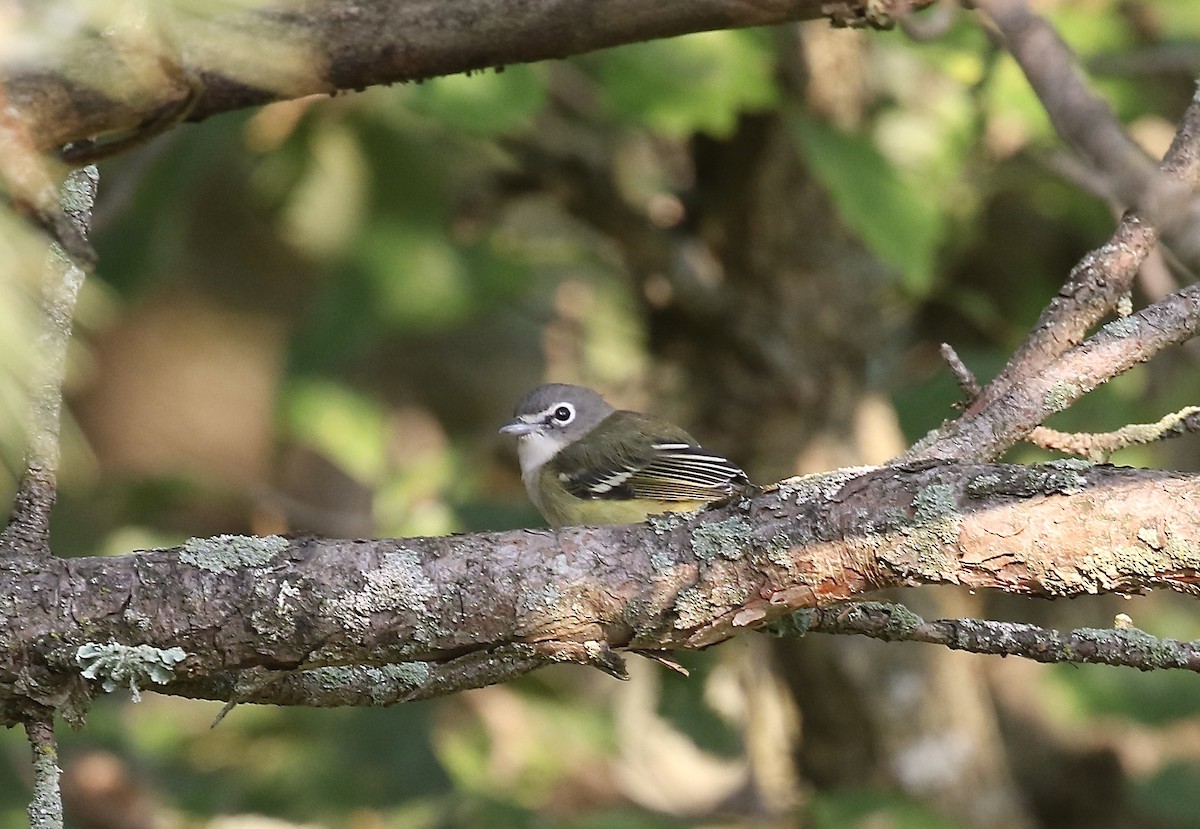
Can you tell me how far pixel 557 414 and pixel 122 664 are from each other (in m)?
3.23

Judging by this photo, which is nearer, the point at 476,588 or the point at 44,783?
the point at 44,783

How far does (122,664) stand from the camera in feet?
6.82

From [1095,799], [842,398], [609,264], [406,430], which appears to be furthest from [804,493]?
[406,430]

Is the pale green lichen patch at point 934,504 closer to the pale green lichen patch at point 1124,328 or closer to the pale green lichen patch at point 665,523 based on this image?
the pale green lichen patch at point 665,523

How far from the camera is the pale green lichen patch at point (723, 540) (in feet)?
7.01

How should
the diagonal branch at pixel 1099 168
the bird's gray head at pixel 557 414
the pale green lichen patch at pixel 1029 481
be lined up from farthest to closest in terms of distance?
the bird's gray head at pixel 557 414
the pale green lichen patch at pixel 1029 481
the diagonal branch at pixel 1099 168

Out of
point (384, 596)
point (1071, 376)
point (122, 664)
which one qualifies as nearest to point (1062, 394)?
point (1071, 376)

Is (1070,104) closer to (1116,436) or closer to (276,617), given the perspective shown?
(1116,436)

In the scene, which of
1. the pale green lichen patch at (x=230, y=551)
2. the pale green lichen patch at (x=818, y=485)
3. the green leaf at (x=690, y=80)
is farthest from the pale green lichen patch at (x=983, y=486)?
the green leaf at (x=690, y=80)

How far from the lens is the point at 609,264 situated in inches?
237

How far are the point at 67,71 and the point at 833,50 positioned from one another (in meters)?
3.73

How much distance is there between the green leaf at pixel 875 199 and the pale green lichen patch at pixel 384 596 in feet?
8.79

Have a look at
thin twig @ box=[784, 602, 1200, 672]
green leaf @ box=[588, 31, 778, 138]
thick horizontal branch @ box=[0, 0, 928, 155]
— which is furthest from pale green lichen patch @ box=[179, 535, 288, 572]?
green leaf @ box=[588, 31, 778, 138]

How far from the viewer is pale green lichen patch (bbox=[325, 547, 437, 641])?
84.2 inches
